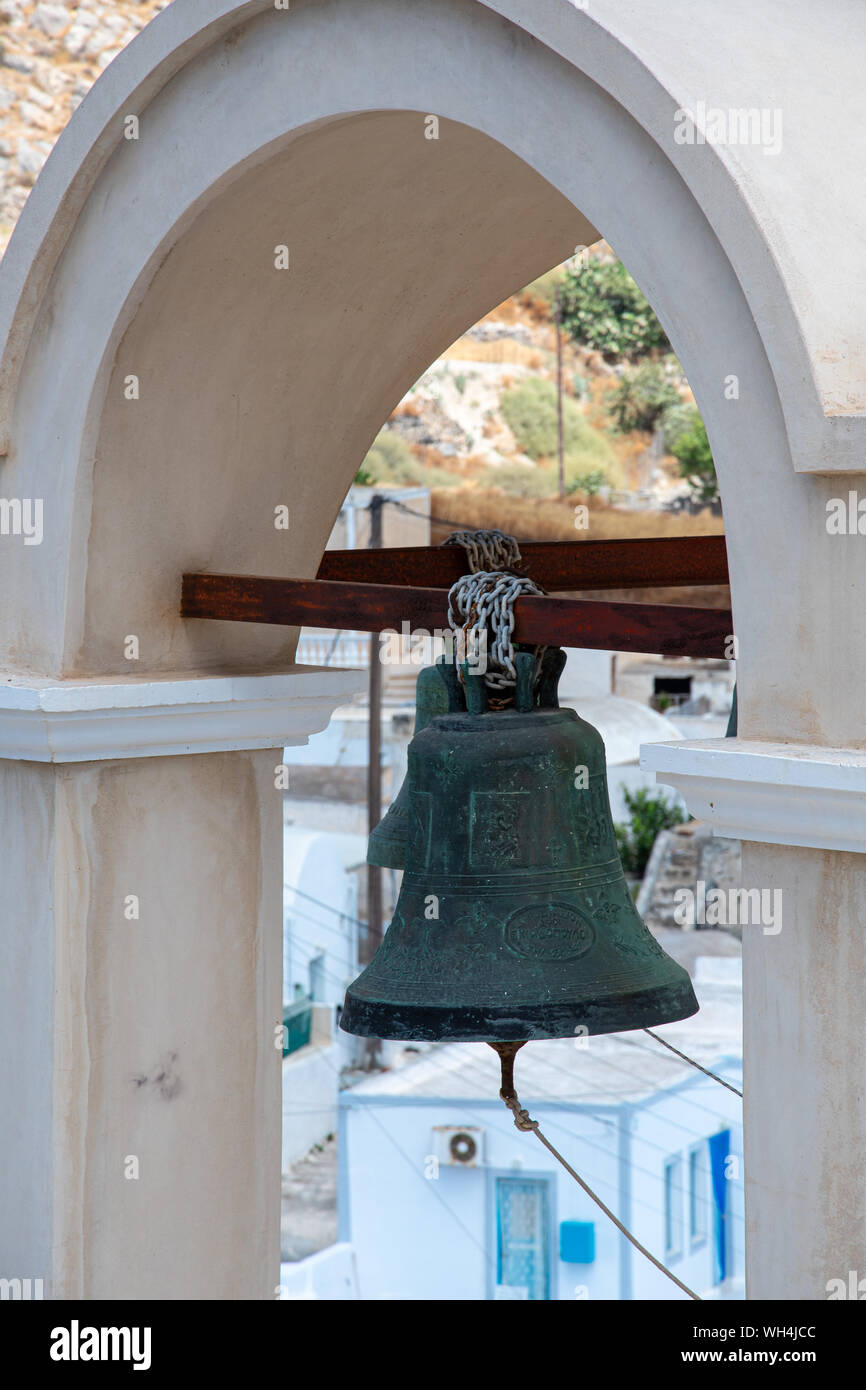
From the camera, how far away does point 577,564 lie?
3.17 meters

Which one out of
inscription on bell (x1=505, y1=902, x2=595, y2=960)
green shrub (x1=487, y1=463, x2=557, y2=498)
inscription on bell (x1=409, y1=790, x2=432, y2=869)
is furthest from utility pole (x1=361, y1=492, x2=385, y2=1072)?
green shrub (x1=487, y1=463, x2=557, y2=498)

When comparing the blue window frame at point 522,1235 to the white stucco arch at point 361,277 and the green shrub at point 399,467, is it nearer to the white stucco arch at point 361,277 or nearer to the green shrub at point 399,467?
the white stucco arch at point 361,277

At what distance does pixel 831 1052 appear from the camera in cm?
190

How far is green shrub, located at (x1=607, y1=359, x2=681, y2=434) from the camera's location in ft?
128

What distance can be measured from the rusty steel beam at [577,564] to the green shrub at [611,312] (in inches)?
1495

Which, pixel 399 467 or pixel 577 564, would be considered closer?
pixel 577 564

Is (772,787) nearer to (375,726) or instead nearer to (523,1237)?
(523,1237)

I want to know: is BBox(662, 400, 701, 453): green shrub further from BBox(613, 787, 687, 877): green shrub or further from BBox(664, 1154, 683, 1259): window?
BBox(664, 1154, 683, 1259): window

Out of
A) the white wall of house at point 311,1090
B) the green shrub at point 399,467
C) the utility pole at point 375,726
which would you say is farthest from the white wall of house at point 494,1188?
the green shrub at point 399,467

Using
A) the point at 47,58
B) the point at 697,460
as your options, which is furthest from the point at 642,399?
the point at 47,58

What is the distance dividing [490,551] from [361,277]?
0.59 metres

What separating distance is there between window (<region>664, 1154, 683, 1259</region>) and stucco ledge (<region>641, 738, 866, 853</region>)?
10.8m

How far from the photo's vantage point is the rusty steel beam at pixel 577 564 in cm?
298
